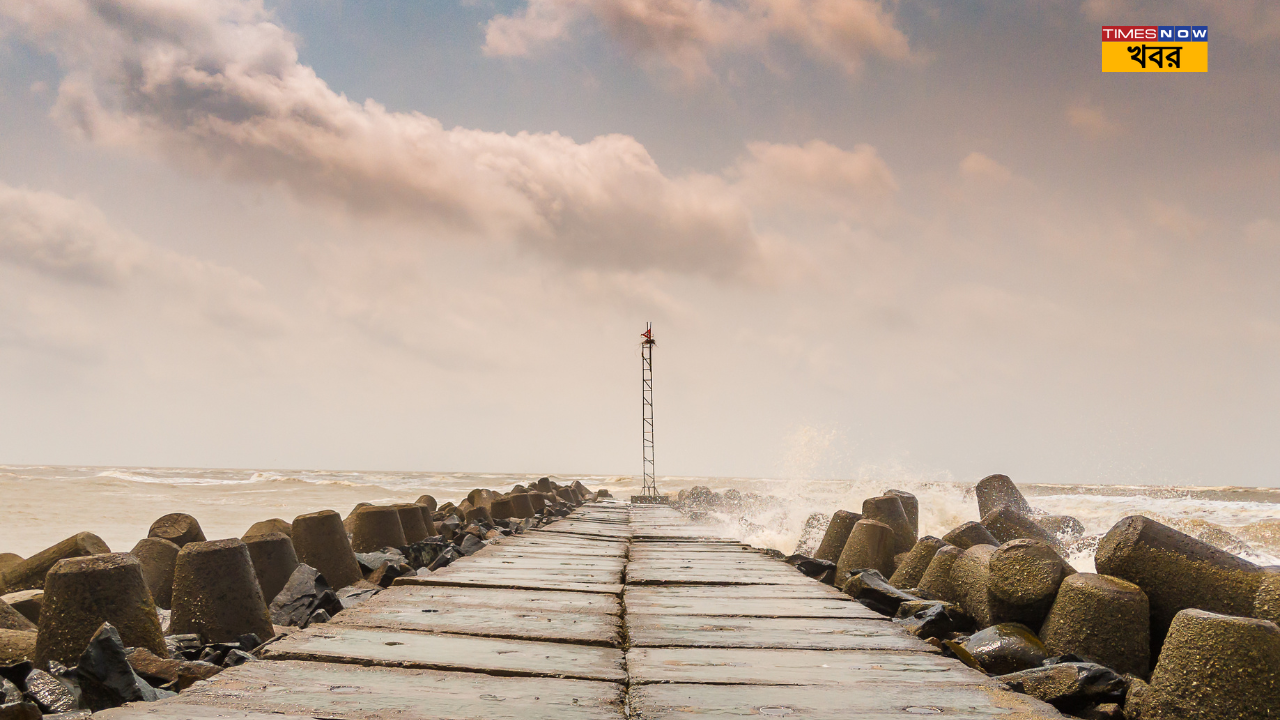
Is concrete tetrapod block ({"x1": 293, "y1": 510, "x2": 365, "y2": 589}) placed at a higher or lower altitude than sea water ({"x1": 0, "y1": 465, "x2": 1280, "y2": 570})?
higher

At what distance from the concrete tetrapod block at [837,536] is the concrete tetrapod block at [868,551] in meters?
0.75

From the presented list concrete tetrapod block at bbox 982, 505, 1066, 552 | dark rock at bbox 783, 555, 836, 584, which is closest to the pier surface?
dark rock at bbox 783, 555, 836, 584

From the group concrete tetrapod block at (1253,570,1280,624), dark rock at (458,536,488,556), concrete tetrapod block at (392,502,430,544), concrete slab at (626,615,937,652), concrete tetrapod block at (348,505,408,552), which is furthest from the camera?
concrete tetrapod block at (392,502,430,544)

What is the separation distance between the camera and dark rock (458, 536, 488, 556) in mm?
5762

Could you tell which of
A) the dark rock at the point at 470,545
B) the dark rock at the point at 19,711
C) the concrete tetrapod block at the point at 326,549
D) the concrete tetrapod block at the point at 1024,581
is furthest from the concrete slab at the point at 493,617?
the dark rock at the point at 470,545

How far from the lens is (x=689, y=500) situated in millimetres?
18125

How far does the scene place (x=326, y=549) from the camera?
5.00 metres

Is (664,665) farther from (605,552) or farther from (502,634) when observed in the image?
(605,552)

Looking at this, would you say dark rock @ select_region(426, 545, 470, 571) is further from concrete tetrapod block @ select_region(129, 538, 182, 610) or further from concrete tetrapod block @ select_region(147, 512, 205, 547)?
concrete tetrapod block @ select_region(147, 512, 205, 547)

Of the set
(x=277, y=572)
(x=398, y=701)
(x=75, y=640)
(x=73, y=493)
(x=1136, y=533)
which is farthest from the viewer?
(x=73, y=493)

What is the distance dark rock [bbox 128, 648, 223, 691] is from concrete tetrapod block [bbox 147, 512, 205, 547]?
10.8 feet

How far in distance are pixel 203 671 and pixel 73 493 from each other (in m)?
22.2

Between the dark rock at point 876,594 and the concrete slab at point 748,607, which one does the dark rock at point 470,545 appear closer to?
the concrete slab at point 748,607

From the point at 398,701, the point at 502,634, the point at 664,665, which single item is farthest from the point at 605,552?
the point at 398,701
